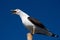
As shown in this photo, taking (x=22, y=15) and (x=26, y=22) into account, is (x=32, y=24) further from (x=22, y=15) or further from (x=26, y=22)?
(x=22, y=15)

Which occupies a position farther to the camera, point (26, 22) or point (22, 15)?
point (22, 15)

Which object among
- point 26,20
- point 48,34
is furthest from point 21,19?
point 48,34

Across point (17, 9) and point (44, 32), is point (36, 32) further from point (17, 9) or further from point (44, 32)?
point (17, 9)

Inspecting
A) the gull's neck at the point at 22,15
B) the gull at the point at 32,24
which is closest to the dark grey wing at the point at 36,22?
the gull at the point at 32,24

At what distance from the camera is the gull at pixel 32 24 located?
3732mm

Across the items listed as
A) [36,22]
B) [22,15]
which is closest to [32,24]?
[36,22]

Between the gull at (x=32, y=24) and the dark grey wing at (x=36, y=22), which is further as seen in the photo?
the dark grey wing at (x=36, y=22)

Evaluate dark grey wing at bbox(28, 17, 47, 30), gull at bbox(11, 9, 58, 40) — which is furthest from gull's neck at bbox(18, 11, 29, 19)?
dark grey wing at bbox(28, 17, 47, 30)

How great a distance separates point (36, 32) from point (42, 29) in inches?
7.4

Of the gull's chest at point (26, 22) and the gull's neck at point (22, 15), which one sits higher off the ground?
the gull's neck at point (22, 15)

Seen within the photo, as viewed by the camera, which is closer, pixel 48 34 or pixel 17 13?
pixel 48 34

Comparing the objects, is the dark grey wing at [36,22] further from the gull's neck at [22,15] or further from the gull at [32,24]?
the gull's neck at [22,15]

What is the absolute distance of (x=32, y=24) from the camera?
3881 mm

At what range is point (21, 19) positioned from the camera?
12.9 ft
